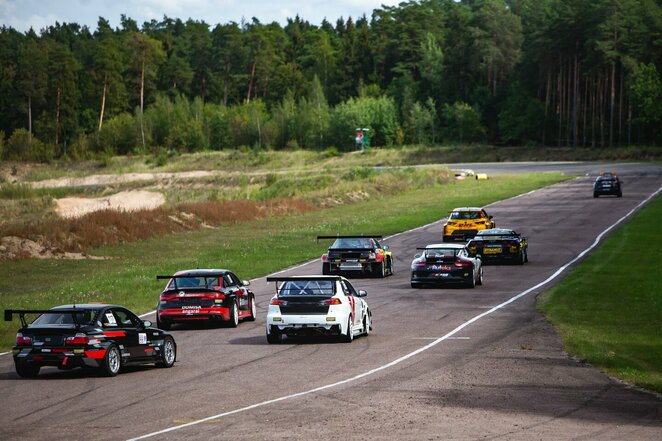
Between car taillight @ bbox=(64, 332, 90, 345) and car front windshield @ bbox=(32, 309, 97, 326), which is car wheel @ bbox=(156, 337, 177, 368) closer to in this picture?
car front windshield @ bbox=(32, 309, 97, 326)

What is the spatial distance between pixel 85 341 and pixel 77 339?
147 mm

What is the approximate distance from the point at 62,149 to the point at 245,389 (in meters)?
176

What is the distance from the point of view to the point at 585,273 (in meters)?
43.8

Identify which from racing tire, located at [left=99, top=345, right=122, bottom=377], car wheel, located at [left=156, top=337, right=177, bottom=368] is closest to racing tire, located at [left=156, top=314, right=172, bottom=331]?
car wheel, located at [left=156, top=337, right=177, bottom=368]

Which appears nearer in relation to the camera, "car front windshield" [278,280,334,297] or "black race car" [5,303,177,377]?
"black race car" [5,303,177,377]

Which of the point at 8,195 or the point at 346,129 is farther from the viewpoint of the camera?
the point at 346,129

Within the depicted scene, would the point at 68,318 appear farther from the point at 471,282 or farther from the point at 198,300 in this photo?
the point at 471,282

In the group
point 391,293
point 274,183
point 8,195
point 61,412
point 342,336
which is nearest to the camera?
point 61,412

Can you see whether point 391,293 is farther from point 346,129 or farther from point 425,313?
point 346,129

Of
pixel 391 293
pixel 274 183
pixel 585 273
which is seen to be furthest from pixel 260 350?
pixel 274 183

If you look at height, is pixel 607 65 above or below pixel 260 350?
above

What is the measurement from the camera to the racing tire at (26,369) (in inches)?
846

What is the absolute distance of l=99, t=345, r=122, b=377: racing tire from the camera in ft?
71.3

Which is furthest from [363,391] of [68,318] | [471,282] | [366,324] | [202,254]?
[202,254]
